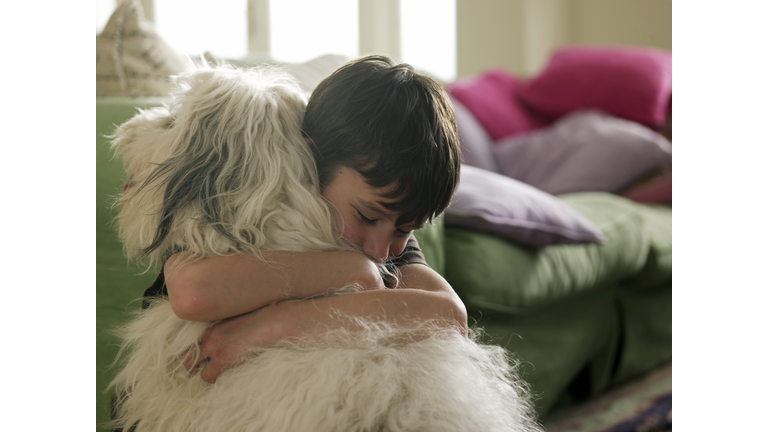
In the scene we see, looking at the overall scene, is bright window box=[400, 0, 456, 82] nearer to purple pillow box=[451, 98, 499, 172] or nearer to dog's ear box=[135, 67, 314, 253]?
purple pillow box=[451, 98, 499, 172]

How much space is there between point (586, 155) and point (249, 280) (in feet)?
4.28

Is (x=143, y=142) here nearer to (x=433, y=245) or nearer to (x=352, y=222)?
(x=352, y=222)

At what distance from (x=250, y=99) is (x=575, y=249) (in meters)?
0.62

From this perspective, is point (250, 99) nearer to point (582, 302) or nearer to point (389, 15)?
point (582, 302)

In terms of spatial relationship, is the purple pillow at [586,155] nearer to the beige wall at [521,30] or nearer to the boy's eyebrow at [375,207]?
the beige wall at [521,30]

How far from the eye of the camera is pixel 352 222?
0.42 m

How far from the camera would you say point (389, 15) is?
1760mm

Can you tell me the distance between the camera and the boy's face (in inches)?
15.9

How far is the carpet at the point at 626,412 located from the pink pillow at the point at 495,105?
3.05 feet

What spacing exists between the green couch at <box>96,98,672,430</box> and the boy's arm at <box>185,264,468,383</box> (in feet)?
0.29

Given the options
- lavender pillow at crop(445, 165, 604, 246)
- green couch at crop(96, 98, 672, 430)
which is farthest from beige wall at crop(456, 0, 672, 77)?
lavender pillow at crop(445, 165, 604, 246)

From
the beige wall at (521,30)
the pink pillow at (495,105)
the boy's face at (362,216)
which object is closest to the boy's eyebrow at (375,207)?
the boy's face at (362,216)
